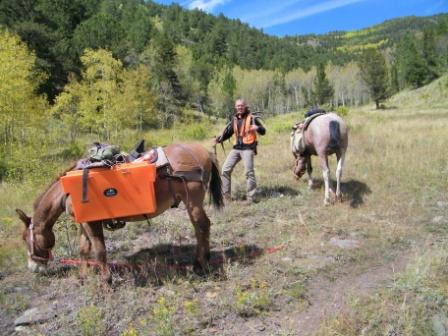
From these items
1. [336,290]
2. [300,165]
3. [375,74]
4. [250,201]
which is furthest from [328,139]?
[375,74]

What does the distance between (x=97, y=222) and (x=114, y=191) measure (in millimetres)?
466

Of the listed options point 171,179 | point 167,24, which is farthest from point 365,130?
point 167,24

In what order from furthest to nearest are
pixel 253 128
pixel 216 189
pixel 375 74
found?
pixel 375 74
pixel 253 128
pixel 216 189

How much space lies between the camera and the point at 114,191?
4.91 meters

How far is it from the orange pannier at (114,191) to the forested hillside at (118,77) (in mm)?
14759

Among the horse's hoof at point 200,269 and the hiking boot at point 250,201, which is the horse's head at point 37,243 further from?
the hiking boot at point 250,201

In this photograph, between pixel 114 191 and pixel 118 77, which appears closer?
pixel 114 191

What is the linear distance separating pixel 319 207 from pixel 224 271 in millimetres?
3061

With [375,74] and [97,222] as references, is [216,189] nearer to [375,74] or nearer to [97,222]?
[97,222]

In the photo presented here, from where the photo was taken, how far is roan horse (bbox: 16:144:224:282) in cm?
511

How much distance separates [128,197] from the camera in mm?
4926

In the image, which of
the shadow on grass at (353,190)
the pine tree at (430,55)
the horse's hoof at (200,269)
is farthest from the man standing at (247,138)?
the pine tree at (430,55)

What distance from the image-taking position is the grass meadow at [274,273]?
4145 millimetres

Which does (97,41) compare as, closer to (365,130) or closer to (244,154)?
(365,130)
